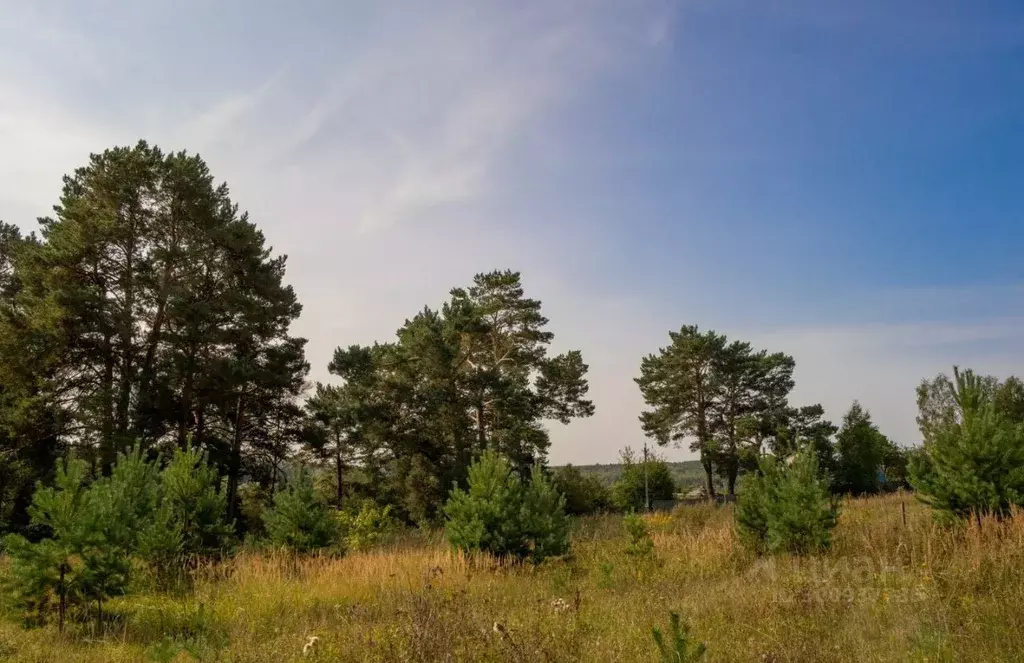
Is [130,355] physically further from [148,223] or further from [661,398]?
[661,398]

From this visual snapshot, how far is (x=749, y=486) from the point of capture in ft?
36.8

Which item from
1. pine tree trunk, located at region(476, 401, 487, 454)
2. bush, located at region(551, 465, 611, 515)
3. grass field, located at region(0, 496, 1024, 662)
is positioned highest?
pine tree trunk, located at region(476, 401, 487, 454)

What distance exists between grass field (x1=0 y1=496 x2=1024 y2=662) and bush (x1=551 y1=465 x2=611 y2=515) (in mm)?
23603

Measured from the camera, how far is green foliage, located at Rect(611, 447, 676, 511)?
37.2 metres

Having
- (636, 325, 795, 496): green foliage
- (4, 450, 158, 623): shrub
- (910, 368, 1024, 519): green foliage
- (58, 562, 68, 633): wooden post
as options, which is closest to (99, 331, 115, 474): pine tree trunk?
(4, 450, 158, 623): shrub

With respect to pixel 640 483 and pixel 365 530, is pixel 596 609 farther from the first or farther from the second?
pixel 640 483

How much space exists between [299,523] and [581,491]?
81.2 ft

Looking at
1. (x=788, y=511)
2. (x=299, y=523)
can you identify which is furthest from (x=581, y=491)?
(x=788, y=511)

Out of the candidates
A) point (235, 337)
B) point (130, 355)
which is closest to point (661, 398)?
point (235, 337)

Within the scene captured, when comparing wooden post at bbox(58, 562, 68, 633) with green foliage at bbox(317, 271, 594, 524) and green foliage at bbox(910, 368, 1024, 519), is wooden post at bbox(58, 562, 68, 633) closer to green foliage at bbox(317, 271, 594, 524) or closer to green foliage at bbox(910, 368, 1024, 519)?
green foliage at bbox(910, 368, 1024, 519)

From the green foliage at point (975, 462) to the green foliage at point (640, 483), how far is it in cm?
2670

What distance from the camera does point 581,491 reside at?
35.1 m

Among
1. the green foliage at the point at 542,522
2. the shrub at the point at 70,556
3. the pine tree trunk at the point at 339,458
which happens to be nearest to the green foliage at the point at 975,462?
the green foliage at the point at 542,522

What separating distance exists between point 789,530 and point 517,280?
24.2 metres
